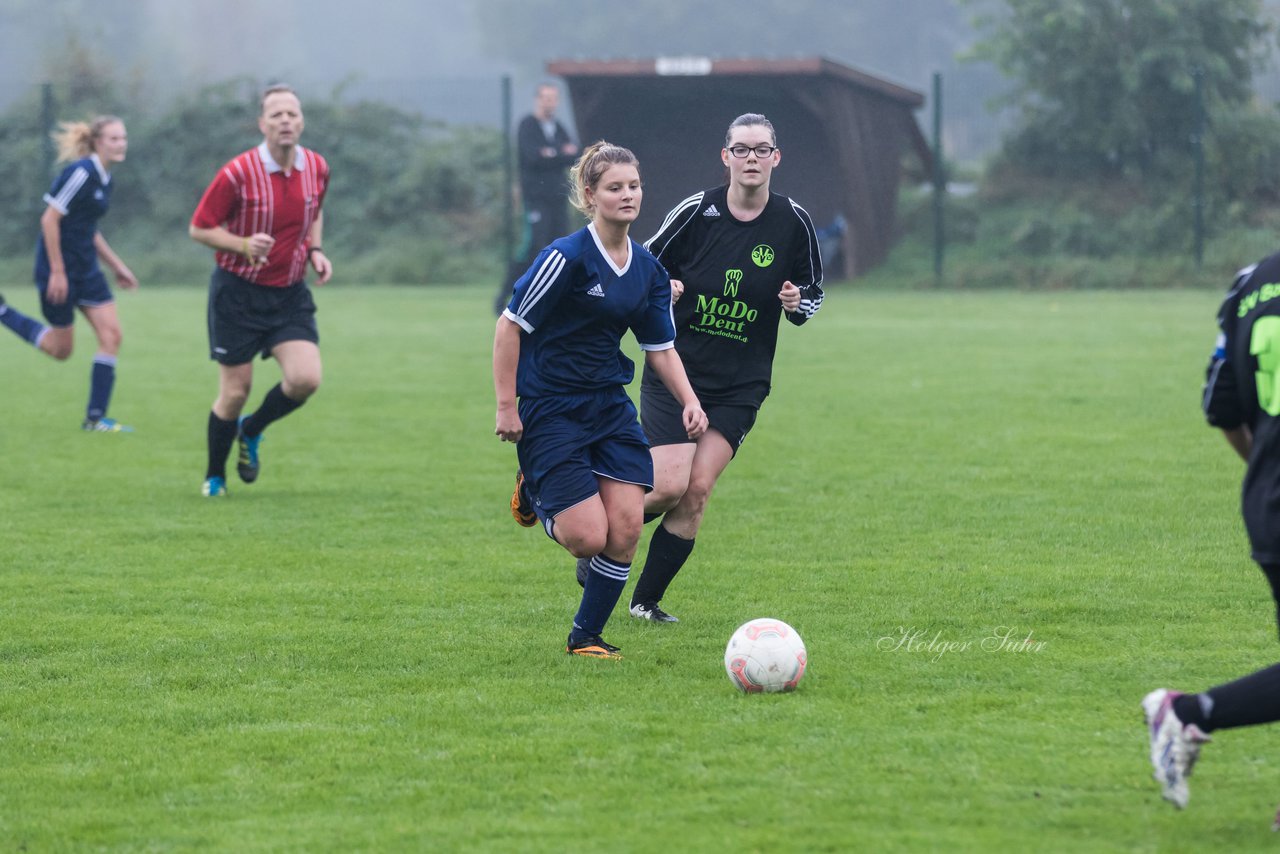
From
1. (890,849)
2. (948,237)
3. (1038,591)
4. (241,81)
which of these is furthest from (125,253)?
(890,849)

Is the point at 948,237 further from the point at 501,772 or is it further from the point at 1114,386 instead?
the point at 501,772

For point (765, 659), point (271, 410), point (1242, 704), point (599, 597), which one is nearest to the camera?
point (1242, 704)

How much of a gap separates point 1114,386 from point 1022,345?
3058mm

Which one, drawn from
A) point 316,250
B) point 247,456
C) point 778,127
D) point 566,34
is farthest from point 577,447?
point 566,34

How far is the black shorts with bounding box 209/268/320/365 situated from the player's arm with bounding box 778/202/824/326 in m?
3.38

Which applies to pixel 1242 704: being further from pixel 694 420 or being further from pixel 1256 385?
pixel 694 420

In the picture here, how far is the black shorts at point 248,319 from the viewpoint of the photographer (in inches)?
338

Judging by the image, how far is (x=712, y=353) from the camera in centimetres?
622

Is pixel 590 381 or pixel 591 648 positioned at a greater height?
pixel 590 381

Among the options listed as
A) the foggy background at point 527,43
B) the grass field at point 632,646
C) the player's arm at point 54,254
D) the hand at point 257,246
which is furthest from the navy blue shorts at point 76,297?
the foggy background at point 527,43

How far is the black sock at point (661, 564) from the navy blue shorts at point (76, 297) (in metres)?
6.69

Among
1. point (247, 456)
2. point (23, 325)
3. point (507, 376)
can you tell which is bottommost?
point (247, 456)

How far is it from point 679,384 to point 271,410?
378 centimetres

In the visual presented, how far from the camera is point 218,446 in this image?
8766 millimetres
